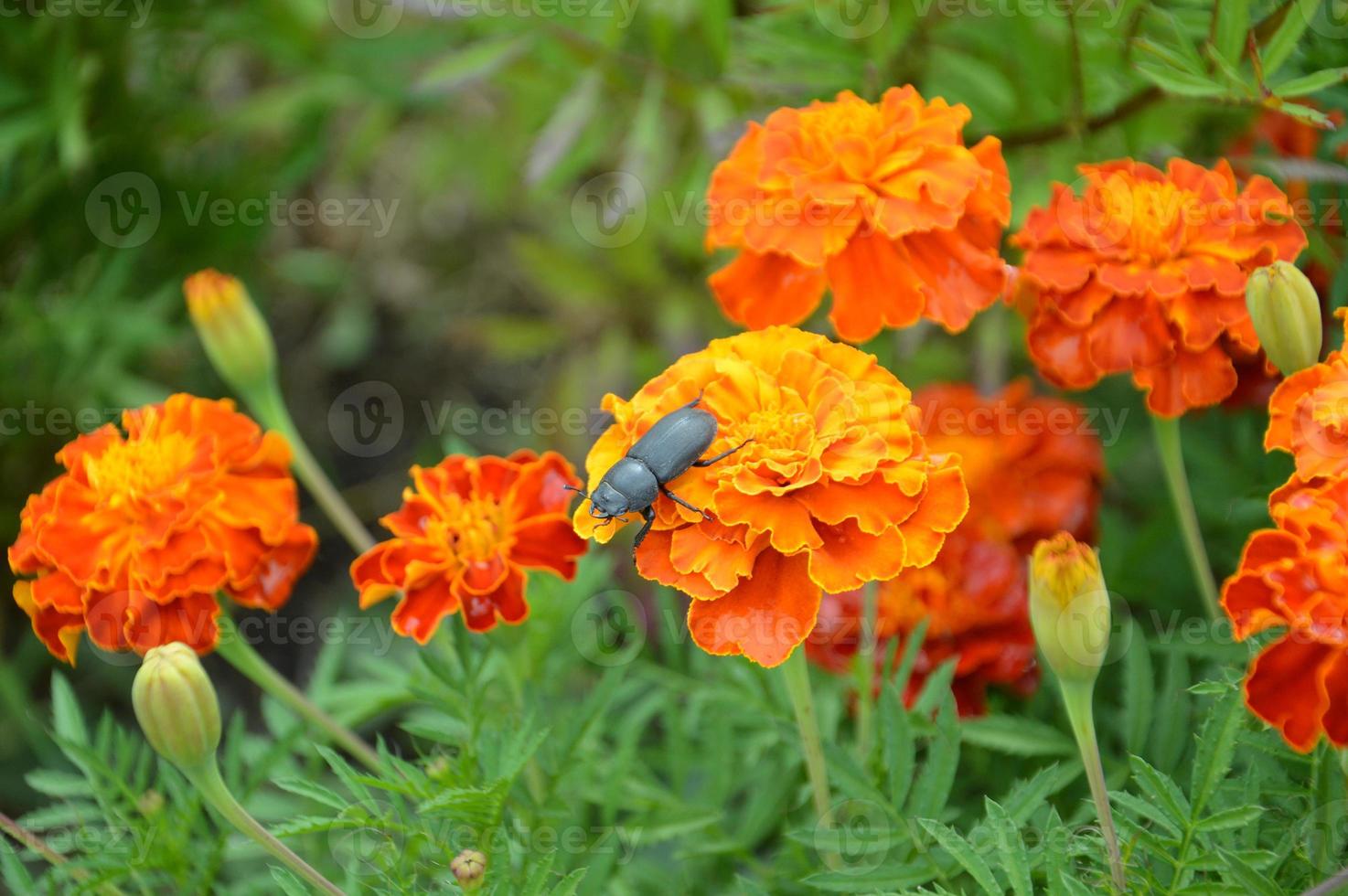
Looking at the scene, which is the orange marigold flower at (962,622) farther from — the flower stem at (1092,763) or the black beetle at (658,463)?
the black beetle at (658,463)

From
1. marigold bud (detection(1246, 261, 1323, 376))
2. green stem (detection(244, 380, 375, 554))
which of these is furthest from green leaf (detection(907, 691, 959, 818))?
green stem (detection(244, 380, 375, 554))

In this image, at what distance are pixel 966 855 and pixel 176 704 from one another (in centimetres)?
51

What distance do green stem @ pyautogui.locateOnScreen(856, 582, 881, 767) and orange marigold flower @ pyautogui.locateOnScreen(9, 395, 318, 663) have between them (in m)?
0.45

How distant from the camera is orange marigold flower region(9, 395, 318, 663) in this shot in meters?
0.90

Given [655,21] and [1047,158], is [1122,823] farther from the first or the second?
[655,21]

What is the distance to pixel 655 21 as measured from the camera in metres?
1.50

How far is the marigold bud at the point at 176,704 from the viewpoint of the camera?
2.60 ft

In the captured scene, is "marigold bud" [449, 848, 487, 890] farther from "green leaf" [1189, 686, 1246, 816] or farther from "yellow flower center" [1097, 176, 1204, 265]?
"yellow flower center" [1097, 176, 1204, 265]

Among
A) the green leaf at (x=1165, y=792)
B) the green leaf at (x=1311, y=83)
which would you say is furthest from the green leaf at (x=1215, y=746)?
the green leaf at (x=1311, y=83)

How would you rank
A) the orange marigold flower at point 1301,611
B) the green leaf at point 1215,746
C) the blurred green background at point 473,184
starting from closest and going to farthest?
the orange marigold flower at point 1301,611 → the green leaf at point 1215,746 → the blurred green background at point 473,184

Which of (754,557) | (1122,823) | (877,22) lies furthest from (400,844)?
(877,22)

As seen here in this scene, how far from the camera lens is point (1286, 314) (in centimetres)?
83

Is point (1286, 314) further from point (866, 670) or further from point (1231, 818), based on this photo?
point (866, 670)

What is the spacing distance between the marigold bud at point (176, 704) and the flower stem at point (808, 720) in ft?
1.27
